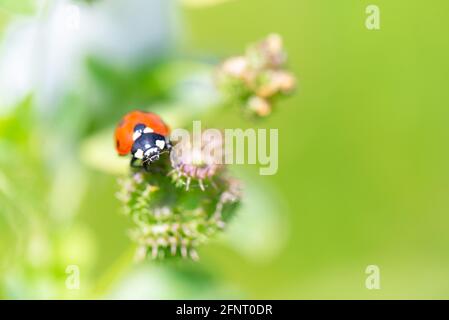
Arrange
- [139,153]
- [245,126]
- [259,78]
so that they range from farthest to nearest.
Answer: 1. [245,126]
2. [259,78]
3. [139,153]

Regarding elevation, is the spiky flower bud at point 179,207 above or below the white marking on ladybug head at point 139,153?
below

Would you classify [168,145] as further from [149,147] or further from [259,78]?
[259,78]

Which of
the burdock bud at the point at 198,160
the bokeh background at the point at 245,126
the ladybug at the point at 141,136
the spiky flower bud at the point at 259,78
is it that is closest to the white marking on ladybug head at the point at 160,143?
the ladybug at the point at 141,136

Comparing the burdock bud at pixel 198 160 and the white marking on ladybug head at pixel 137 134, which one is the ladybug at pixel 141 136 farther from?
the burdock bud at pixel 198 160

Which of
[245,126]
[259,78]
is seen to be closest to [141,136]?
[259,78]

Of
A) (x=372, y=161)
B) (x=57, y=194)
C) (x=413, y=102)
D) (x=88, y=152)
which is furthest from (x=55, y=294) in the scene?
(x=413, y=102)

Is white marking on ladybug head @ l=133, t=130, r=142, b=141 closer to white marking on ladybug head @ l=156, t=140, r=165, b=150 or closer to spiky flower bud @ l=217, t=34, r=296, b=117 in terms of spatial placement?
white marking on ladybug head @ l=156, t=140, r=165, b=150

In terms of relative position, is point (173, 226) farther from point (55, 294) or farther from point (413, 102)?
point (413, 102)
